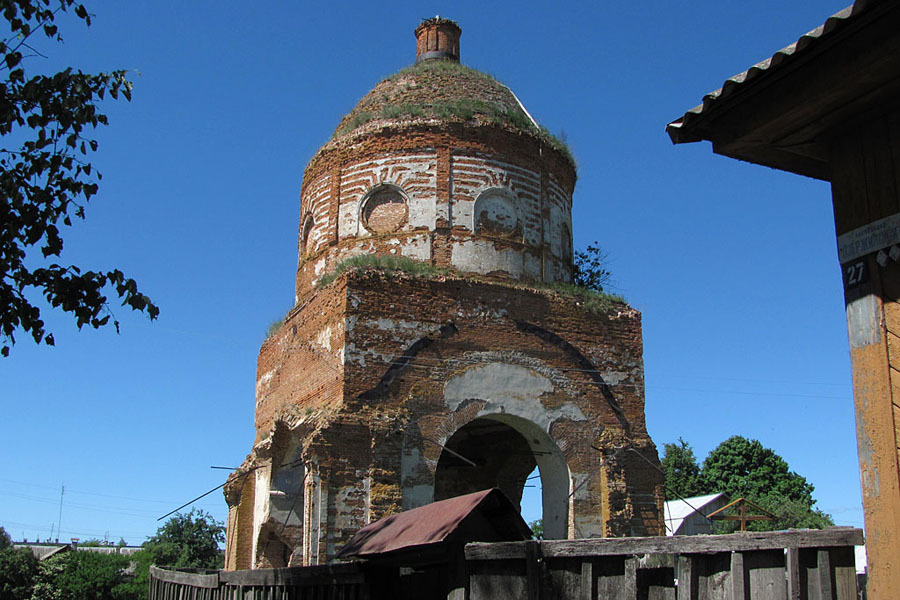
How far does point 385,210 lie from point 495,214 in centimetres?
201

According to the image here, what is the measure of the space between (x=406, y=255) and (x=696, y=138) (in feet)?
34.6

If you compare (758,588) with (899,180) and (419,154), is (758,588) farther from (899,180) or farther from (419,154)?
(419,154)

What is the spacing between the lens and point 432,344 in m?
15.0

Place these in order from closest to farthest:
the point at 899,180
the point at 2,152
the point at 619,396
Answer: the point at 899,180, the point at 2,152, the point at 619,396

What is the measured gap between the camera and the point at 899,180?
16.9 ft

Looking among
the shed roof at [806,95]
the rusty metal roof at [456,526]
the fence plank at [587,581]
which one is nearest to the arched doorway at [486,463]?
the rusty metal roof at [456,526]

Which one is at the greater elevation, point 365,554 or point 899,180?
point 899,180

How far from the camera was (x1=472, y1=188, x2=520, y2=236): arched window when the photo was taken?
16609 millimetres

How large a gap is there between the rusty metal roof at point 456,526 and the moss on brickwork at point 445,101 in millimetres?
10660

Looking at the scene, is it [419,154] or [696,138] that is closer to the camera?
[696,138]

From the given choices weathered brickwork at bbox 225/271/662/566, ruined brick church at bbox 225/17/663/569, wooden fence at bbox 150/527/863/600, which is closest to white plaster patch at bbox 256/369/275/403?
ruined brick church at bbox 225/17/663/569

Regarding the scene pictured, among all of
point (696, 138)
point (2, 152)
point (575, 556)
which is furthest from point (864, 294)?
point (2, 152)

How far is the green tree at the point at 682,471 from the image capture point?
147ft

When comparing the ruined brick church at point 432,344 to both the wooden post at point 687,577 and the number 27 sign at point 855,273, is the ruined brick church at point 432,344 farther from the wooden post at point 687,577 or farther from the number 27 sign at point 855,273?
the number 27 sign at point 855,273
